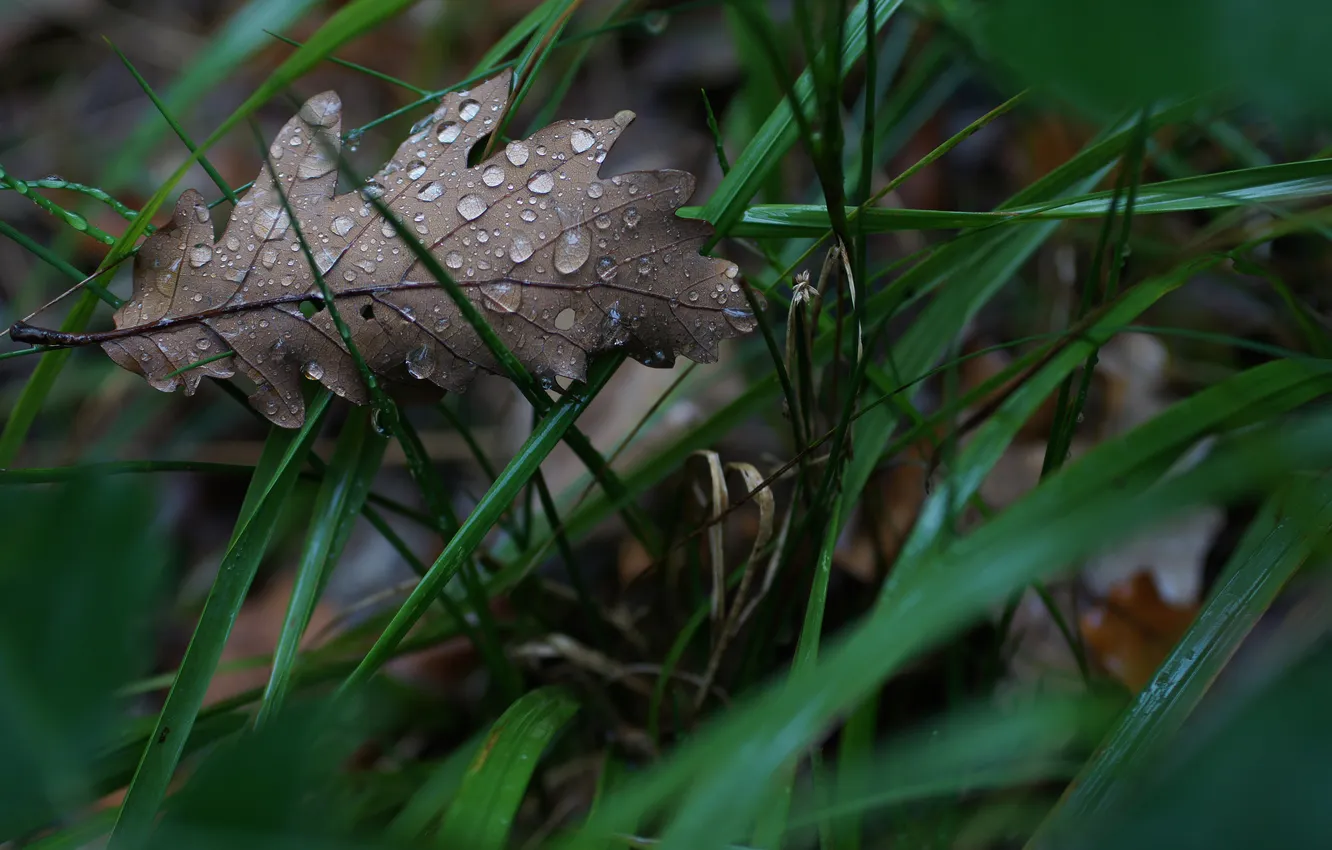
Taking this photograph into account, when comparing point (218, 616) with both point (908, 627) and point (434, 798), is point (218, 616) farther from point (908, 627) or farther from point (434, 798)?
point (908, 627)

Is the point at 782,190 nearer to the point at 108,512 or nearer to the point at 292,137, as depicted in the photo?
the point at 292,137

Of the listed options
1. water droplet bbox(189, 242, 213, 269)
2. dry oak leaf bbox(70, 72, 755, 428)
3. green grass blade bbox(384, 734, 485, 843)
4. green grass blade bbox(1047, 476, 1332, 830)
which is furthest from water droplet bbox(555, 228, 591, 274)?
green grass blade bbox(1047, 476, 1332, 830)

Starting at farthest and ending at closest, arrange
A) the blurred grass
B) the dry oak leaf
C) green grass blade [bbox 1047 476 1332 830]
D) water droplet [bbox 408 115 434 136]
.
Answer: water droplet [bbox 408 115 434 136]
the dry oak leaf
green grass blade [bbox 1047 476 1332 830]
the blurred grass

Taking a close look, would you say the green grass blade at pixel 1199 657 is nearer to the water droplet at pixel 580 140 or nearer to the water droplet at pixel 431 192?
the water droplet at pixel 580 140

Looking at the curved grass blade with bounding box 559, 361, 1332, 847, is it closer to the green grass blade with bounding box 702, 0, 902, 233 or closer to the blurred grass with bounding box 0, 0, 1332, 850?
the blurred grass with bounding box 0, 0, 1332, 850

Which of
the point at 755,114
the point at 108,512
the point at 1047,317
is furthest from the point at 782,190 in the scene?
the point at 108,512

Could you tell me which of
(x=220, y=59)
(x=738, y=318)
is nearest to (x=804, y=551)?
(x=738, y=318)

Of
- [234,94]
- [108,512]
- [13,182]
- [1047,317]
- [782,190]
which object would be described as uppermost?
[234,94]
